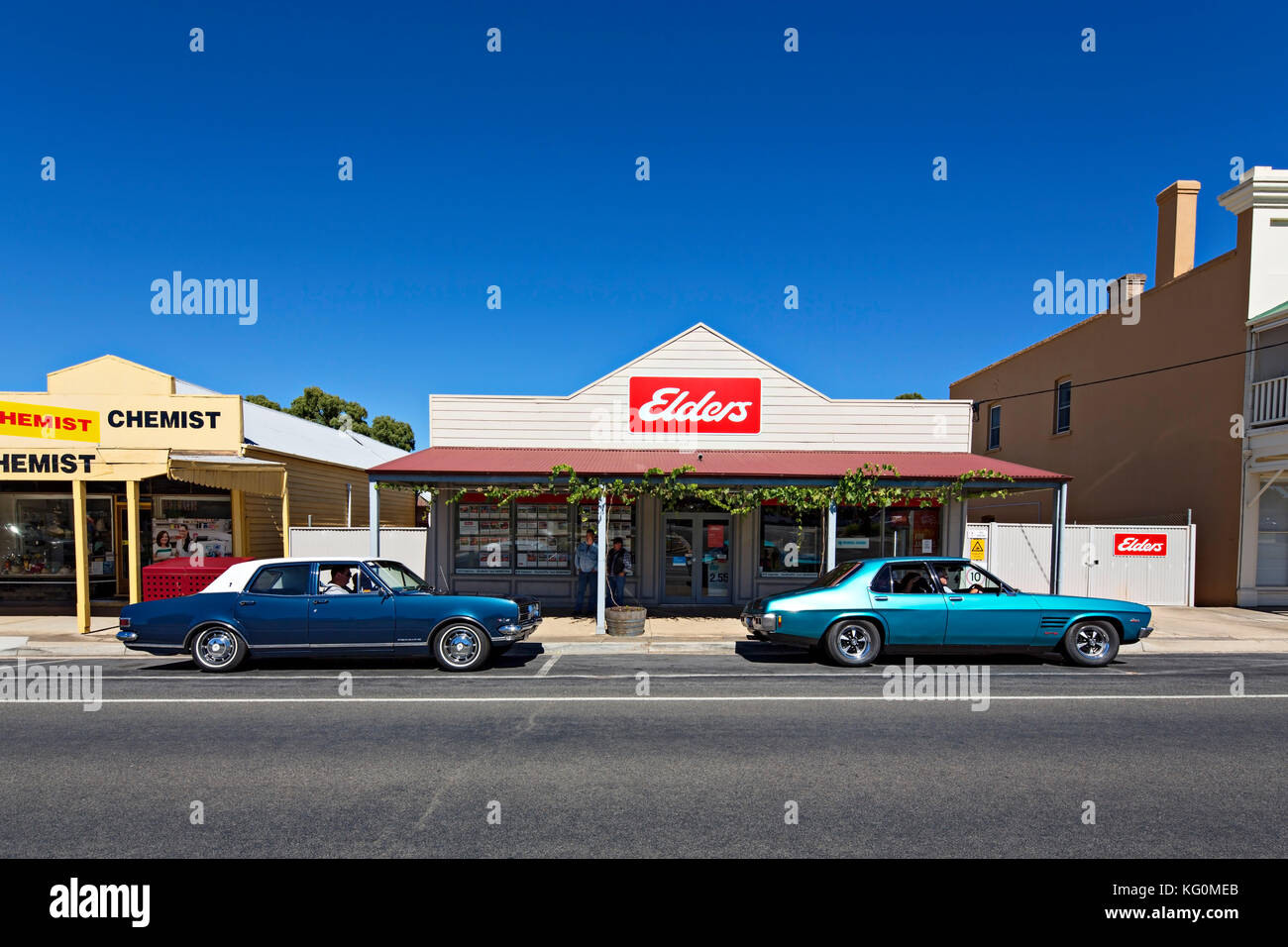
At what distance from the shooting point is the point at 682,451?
15.2 meters

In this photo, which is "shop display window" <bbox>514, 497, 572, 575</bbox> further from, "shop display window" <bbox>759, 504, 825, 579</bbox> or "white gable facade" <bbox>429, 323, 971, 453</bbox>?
"shop display window" <bbox>759, 504, 825, 579</bbox>

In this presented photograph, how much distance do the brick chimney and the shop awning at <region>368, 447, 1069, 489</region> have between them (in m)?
9.57

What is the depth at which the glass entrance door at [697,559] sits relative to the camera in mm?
15406

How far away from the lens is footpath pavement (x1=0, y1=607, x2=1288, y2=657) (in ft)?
36.3

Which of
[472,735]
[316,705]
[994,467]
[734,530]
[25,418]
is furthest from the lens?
[734,530]

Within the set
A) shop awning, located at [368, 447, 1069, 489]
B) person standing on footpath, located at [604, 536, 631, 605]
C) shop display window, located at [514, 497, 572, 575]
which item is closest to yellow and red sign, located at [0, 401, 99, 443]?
shop awning, located at [368, 447, 1069, 489]

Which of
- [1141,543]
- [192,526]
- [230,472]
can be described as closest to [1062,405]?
[1141,543]

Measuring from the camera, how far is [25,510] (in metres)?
17.0

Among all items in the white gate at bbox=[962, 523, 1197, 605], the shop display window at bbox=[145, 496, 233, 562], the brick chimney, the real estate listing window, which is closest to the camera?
the white gate at bbox=[962, 523, 1197, 605]

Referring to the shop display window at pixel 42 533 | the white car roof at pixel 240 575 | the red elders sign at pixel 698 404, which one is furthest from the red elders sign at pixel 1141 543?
the shop display window at pixel 42 533

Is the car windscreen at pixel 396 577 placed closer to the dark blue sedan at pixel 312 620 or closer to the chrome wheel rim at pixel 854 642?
the dark blue sedan at pixel 312 620
